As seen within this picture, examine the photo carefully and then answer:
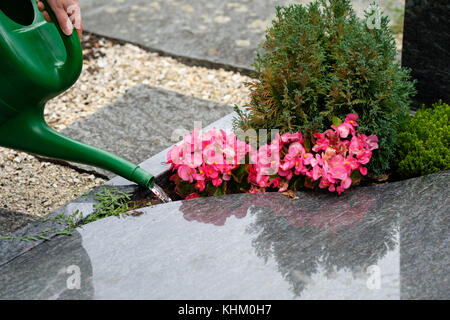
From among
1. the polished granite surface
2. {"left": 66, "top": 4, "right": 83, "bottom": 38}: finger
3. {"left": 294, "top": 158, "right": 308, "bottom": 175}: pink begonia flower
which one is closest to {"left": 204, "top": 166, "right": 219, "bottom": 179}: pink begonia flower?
the polished granite surface

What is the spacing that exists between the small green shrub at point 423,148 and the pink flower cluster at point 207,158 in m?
0.71

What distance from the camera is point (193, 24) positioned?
516 cm

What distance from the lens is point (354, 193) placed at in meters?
2.50

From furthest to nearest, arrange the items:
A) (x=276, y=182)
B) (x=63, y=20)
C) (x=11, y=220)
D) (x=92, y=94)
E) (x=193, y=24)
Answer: (x=193, y=24)
(x=92, y=94)
(x=11, y=220)
(x=276, y=182)
(x=63, y=20)

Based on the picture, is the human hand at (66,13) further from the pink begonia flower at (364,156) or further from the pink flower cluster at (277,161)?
the pink begonia flower at (364,156)

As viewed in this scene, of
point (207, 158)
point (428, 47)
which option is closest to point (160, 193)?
point (207, 158)

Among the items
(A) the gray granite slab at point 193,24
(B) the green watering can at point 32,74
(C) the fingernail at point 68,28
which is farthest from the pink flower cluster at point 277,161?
(A) the gray granite slab at point 193,24

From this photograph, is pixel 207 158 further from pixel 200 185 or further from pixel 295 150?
pixel 295 150

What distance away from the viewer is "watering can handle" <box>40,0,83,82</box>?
85.0 inches

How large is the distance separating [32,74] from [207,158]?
2.54 feet

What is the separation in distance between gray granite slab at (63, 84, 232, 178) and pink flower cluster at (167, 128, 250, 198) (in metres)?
0.89

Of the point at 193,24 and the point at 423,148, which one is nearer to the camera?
the point at 423,148

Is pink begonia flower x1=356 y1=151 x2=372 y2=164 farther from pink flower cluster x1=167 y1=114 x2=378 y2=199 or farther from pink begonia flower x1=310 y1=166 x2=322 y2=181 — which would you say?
pink begonia flower x1=310 y1=166 x2=322 y2=181

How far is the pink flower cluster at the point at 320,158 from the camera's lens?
2443 mm
